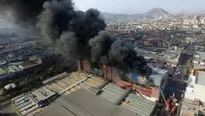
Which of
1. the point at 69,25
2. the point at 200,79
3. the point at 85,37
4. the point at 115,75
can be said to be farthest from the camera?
A: the point at 85,37

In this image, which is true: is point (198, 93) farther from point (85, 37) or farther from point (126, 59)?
point (85, 37)

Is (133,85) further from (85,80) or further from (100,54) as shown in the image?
(85,80)

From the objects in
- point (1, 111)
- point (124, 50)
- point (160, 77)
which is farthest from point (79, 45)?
point (1, 111)

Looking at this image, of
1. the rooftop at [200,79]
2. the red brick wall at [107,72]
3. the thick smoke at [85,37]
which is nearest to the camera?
the rooftop at [200,79]

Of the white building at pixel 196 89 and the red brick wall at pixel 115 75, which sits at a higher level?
the red brick wall at pixel 115 75

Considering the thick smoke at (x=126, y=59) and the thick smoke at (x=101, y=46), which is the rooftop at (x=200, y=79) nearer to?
the thick smoke at (x=126, y=59)

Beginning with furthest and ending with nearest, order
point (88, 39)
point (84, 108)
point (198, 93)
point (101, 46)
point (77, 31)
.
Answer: point (88, 39)
point (77, 31)
point (101, 46)
point (198, 93)
point (84, 108)

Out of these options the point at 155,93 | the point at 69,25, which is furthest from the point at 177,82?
the point at 69,25

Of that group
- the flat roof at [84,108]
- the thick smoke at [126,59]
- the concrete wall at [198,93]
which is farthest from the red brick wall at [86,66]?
the concrete wall at [198,93]
